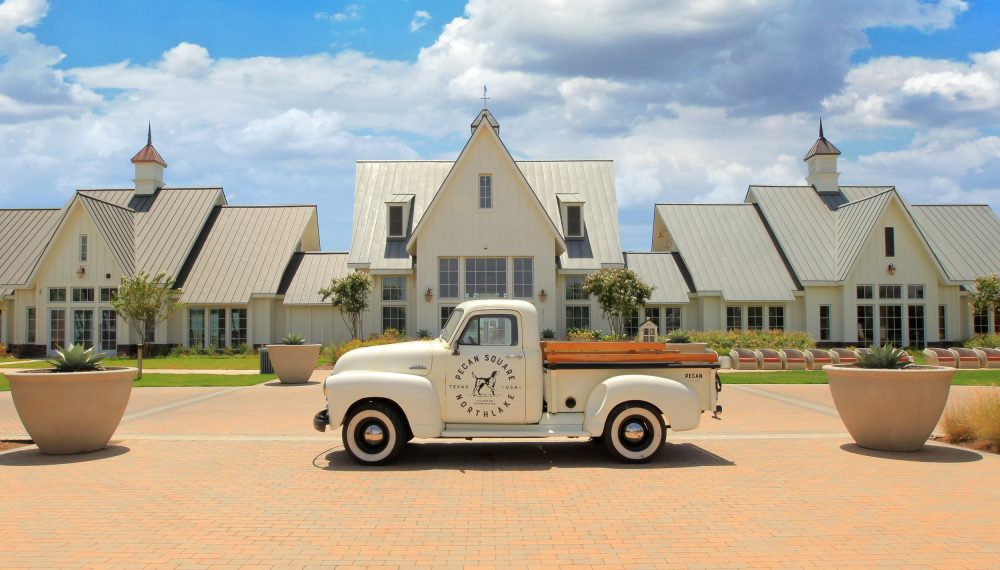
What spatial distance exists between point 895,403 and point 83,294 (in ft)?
107

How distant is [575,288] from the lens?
32.5m

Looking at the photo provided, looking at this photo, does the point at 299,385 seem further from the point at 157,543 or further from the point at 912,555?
the point at 912,555

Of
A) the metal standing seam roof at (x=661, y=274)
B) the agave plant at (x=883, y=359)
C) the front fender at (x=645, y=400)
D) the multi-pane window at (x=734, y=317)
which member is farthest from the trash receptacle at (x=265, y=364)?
the multi-pane window at (x=734, y=317)

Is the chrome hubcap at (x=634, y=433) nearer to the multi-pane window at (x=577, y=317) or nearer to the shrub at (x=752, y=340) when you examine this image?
the shrub at (x=752, y=340)

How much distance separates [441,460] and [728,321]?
2531cm

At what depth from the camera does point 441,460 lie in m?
10.5

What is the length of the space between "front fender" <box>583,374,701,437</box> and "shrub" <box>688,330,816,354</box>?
1945cm

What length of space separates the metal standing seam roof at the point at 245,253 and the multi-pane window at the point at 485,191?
1022 cm

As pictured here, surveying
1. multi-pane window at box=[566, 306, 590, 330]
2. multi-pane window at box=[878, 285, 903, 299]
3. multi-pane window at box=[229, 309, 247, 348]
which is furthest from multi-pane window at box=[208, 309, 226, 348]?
multi-pane window at box=[878, 285, 903, 299]

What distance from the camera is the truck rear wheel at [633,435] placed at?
33.1ft

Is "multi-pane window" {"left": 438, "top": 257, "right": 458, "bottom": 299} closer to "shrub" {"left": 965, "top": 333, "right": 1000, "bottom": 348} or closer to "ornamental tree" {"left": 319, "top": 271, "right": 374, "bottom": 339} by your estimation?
"ornamental tree" {"left": 319, "top": 271, "right": 374, "bottom": 339}

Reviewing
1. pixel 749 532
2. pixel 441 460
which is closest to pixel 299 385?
pixel 441 460

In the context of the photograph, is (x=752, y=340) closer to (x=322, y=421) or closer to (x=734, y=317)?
(x=734, y=317)

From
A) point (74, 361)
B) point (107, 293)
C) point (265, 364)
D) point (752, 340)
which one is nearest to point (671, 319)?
point (752, 340)
